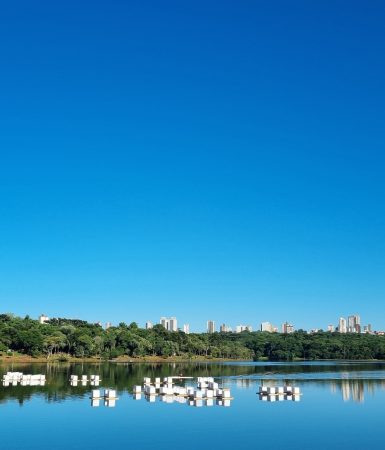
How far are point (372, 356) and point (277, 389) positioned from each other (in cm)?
11675

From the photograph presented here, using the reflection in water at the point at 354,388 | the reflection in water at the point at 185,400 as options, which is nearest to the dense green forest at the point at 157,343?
the reflection in water at the point at 354,388

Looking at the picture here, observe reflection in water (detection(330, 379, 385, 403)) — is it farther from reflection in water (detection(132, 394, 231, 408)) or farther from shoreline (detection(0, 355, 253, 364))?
shoreline (detection(0, 355, 253, 364))

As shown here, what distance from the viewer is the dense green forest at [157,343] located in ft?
344

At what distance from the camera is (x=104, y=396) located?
46031 millimetres

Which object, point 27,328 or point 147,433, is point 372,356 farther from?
point 147,433

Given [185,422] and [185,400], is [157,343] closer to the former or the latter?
[185,400]

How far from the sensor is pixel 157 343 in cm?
12544

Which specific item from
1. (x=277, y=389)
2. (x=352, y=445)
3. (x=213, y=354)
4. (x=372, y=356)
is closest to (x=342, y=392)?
(x=277, y=389)

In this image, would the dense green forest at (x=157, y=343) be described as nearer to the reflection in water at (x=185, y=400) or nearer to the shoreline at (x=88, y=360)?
the shoreline at (x=88, y=360)

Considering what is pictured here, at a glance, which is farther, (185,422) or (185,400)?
(185,400)

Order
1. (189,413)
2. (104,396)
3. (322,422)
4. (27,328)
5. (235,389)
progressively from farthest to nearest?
(27,328) < (235,389) < (104,396) < (189,413) < (322,422)

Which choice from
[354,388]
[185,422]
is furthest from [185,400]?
[354,388]

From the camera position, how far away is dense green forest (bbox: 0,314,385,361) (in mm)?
104875

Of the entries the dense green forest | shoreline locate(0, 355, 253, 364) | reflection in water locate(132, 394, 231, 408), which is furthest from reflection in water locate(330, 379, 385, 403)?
the dense green forest
